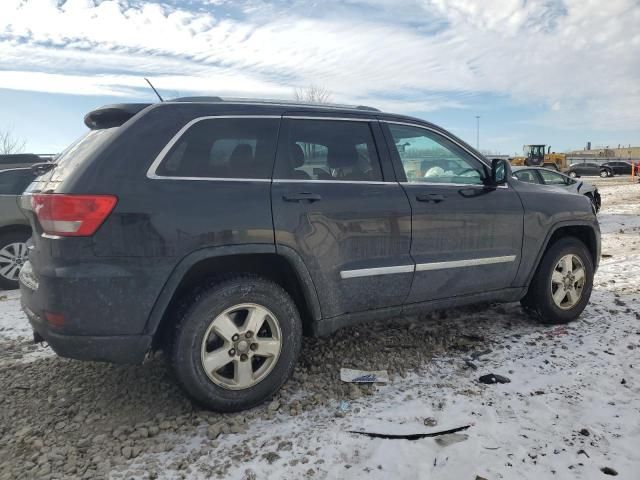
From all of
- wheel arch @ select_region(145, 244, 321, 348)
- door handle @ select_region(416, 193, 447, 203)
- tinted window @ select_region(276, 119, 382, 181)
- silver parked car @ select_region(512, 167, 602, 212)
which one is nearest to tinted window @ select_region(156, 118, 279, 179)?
tinted window @ select_region(276, 119, 382, 181)

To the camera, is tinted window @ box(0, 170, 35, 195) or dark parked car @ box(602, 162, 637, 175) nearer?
tinted window @ box(0, 170, 35, 195)

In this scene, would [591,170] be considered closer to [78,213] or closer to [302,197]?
[302,197]

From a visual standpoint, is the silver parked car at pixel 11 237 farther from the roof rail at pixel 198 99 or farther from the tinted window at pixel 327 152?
the tinted window at pixel 327 152

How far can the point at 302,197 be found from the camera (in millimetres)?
2953

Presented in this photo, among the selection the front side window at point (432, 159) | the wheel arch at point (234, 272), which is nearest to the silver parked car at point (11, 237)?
the wheel arch at point (234, 272)

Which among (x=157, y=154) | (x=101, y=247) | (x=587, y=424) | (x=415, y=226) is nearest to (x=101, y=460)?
(x=101, y=247)

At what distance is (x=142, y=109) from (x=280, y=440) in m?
2.10

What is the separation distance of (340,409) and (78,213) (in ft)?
6.22

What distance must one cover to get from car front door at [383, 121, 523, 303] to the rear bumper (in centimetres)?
189

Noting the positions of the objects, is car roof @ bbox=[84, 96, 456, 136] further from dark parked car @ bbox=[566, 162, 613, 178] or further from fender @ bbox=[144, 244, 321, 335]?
dark parked car @ bbox=[566, 162, 613, 178]

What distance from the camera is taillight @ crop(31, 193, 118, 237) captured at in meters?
2.44

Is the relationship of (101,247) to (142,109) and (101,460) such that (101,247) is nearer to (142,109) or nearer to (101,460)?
(142,109)

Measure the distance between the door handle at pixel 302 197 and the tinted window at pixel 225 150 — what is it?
0.61 ft

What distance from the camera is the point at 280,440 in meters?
2.61
